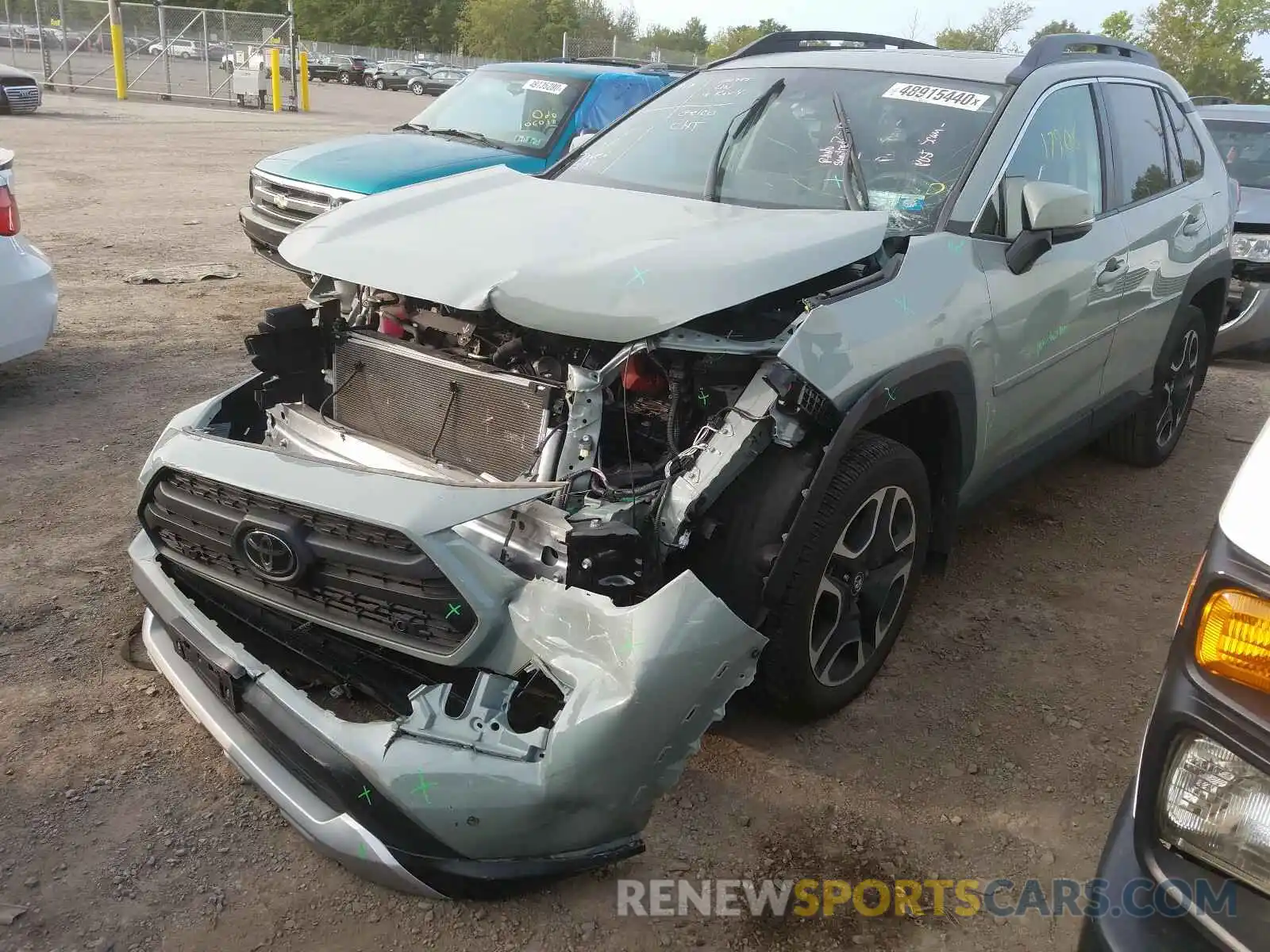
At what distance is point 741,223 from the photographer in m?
3.04

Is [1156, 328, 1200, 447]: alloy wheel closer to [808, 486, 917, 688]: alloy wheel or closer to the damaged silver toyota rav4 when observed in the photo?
the damaged silver toyota rav4

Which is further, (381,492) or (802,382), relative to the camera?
(802,382)

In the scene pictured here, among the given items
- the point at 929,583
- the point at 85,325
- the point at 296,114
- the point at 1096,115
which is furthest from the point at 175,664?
the point at 296,114

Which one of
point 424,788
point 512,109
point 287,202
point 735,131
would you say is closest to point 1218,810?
point 424,788

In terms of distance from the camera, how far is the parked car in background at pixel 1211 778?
1475mm

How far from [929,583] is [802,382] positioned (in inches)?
68.6

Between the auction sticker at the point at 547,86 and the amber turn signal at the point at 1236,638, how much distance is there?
25.4ft

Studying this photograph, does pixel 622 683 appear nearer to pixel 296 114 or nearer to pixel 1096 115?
pixel 1096 115

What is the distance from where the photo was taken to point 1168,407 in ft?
16.8

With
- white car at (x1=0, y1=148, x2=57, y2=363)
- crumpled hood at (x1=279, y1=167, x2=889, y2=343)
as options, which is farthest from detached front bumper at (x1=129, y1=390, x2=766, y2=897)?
white car at (x1=0, y1=148, x2=57, y2=363)

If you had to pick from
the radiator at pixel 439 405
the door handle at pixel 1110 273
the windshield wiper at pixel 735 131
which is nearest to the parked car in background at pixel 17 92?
the windshield wiper at pixel 735 131

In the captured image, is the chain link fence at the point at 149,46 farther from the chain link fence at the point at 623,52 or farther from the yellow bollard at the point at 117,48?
the chain link fence at the point at 623,52

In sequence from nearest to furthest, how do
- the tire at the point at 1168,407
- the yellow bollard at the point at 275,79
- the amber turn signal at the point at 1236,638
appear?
1. the amber turn signal at the point at 1236,638
2. the tire at the point at 1168,407
3. the yellow bollard at the point at 275,79

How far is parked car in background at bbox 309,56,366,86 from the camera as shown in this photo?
47.4 metres
